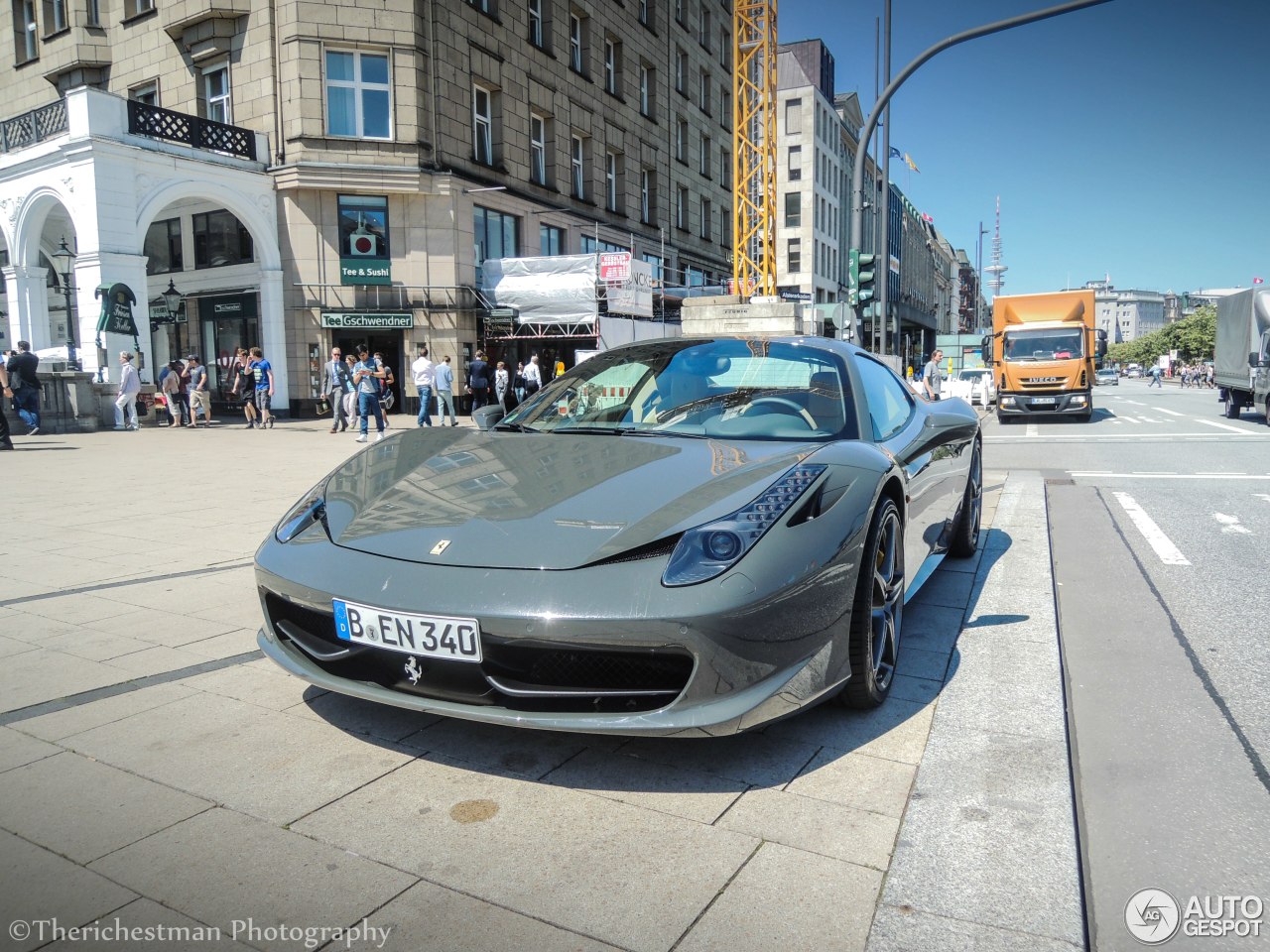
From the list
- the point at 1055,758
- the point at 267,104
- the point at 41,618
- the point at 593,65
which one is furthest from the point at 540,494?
the point at 593,65

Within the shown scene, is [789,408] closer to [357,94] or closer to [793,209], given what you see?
[357,94]

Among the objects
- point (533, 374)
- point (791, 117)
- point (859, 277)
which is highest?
point (791, 117)

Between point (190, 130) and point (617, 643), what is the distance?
22.9 m

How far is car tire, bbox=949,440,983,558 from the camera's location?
529 centimetres

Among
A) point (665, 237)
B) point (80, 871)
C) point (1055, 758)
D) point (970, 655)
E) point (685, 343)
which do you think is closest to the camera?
point (80, 871)

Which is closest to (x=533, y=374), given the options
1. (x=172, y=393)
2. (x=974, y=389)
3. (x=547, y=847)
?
(x=172, y=393)

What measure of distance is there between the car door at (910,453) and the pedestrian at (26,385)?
16559 millimetres

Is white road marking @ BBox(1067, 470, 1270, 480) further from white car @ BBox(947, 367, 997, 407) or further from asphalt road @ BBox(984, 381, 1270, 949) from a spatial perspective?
white car @ BBox(947, 367, 997, 407)

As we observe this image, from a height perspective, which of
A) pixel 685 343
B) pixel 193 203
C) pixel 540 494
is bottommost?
pixel 540 494

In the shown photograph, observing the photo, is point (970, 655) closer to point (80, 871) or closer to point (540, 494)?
point (540, 494)

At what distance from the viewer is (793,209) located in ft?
197

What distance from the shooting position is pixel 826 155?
2494 inches

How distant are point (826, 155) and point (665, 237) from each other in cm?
3384

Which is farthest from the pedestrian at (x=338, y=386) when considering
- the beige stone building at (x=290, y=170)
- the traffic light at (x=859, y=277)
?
the traffic light at (x=859, y=277)
